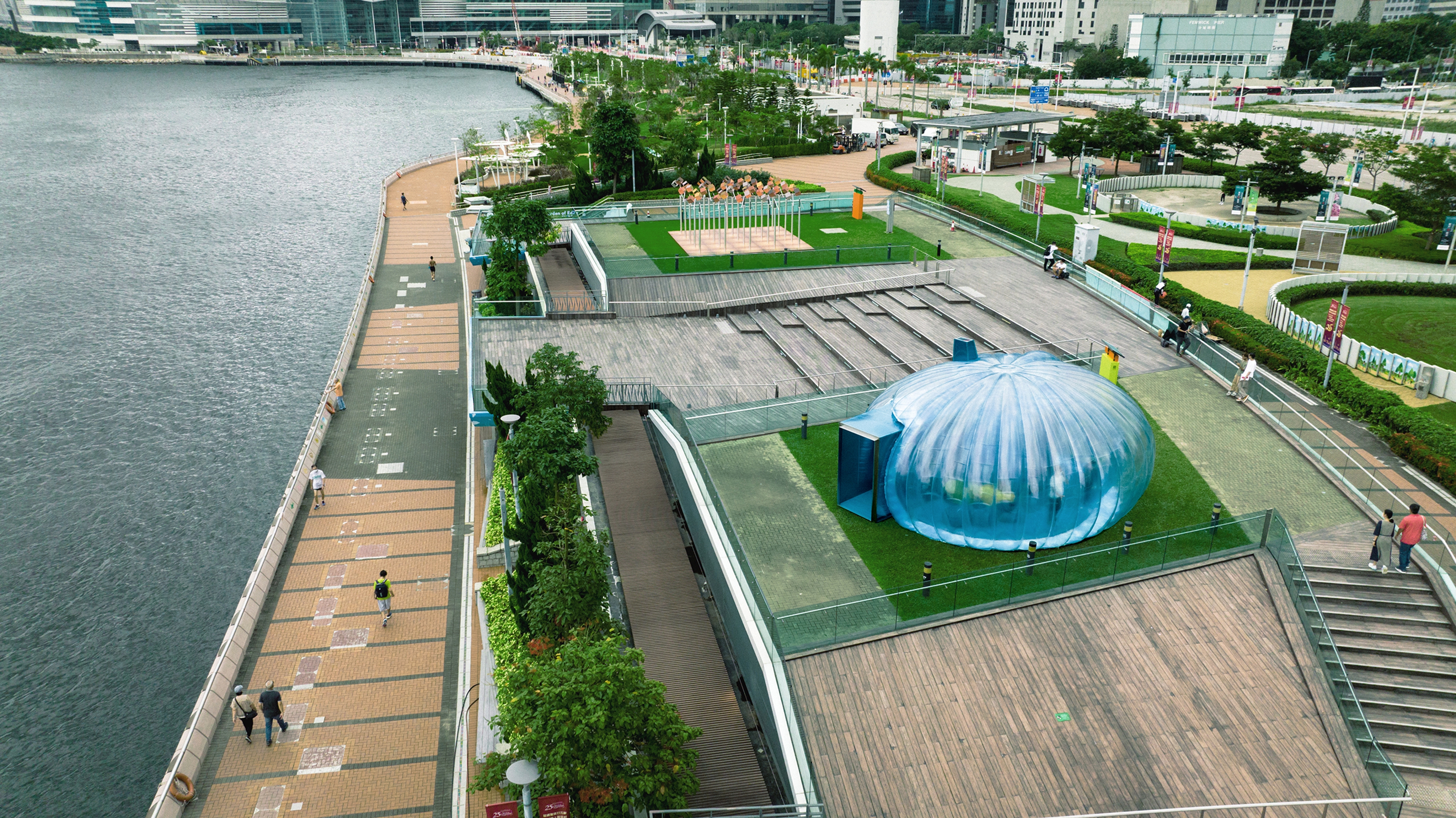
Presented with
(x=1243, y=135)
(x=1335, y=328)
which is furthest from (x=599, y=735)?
(x=1243, y=135)

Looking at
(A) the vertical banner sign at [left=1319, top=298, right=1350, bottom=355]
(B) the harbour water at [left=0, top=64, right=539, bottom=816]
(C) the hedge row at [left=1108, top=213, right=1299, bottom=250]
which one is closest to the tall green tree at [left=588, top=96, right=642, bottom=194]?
(B) the harbour water at [left=0, top=64, right=539, bottom=816]

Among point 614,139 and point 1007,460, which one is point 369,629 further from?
point 614,139

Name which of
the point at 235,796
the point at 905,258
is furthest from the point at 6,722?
the point at 905,258

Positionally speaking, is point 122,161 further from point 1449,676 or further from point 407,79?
point 1449,676

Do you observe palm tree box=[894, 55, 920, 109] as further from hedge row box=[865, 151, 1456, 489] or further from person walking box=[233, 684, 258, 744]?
person walking box=[233, 684, 258, 744]

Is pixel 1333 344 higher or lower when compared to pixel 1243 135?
lower

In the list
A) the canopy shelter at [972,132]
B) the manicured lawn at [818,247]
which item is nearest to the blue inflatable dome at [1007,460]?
the manicured lawn at [818,247]
